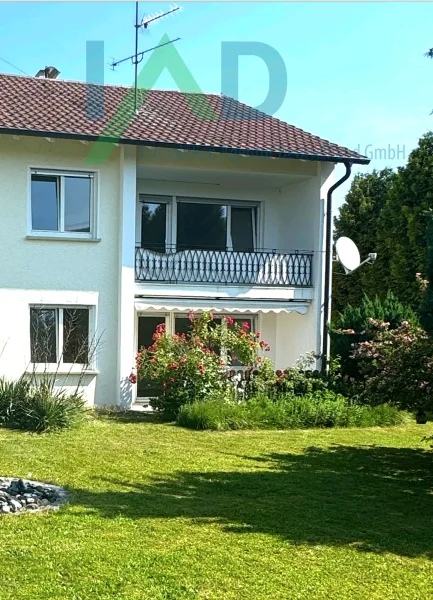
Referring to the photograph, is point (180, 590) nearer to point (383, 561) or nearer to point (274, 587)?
point (274, 587)

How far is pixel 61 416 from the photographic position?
17.0m

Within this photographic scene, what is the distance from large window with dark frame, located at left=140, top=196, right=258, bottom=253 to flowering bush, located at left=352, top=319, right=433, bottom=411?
12088mm

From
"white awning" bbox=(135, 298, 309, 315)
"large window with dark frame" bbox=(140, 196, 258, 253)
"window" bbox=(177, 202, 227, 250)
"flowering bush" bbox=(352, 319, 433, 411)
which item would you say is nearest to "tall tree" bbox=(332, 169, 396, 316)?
"large window with dark frame" bbox=(140, 196, 258, 253)

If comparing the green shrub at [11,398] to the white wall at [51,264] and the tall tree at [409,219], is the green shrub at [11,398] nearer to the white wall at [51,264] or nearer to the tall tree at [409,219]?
the white wall at [51,264]

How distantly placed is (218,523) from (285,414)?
9.62m

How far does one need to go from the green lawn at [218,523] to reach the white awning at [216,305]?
6.68 meters

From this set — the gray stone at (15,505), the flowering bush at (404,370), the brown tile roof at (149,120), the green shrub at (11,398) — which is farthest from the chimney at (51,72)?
the gray stone at (15,505)

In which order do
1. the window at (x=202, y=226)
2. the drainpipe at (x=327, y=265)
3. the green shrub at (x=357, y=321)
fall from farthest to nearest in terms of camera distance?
1. the window at (x=202, y=226)
2. the drainpipe at (x=327, y=265)
3. the green shrub at (x=357, y=321)

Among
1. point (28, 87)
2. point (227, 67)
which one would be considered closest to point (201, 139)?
point (227, 67)

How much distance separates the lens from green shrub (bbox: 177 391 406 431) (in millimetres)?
18266

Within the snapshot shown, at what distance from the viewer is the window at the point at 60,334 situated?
2133cm

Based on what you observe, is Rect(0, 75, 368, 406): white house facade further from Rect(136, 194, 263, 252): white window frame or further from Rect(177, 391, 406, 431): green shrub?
Rect(177, 391, 406, 431): green shrub

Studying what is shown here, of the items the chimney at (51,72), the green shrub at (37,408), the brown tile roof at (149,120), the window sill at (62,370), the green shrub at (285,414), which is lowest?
the green shrub at (285,414)

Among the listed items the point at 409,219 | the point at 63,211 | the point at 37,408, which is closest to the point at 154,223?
the point at 63,211
